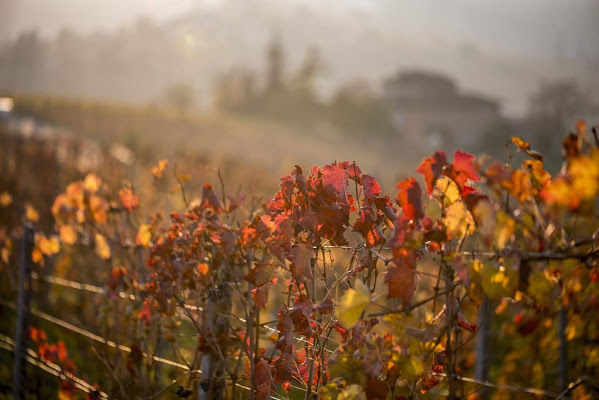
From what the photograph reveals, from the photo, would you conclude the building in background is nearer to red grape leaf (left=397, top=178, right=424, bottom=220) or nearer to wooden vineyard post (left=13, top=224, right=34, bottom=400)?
wooden vineyard post (left=13, top=224, right=34, bottom=400)

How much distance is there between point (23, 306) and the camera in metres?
3.42

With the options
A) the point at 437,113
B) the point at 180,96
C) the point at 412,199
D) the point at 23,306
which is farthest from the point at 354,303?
the point at 180,96

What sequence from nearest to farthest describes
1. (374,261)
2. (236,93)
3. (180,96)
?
1. (374,261)
2. (236,93)
3. (180,96)

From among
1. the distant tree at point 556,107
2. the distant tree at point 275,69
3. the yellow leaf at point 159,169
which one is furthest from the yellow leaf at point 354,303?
the distant tree at point 275,69

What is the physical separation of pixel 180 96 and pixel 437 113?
2496 cm

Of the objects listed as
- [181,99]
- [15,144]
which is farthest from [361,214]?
[181,99]

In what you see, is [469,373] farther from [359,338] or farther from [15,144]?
[15,144]

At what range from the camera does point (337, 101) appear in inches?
1953

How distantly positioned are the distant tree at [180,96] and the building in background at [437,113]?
65.2ft

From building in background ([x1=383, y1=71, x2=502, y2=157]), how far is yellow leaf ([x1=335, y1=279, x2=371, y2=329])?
152 ft

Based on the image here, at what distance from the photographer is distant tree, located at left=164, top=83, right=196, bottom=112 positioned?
188 feet

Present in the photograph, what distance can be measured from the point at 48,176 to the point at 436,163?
28.2ft

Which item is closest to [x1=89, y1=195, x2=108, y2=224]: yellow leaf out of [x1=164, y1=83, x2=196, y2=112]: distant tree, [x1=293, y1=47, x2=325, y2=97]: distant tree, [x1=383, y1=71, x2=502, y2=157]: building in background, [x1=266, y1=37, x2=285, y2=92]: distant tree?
[x1=383, y1=71, x2=502, y2=157]: building in background

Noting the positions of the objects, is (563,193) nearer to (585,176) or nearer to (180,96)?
(585,176)
